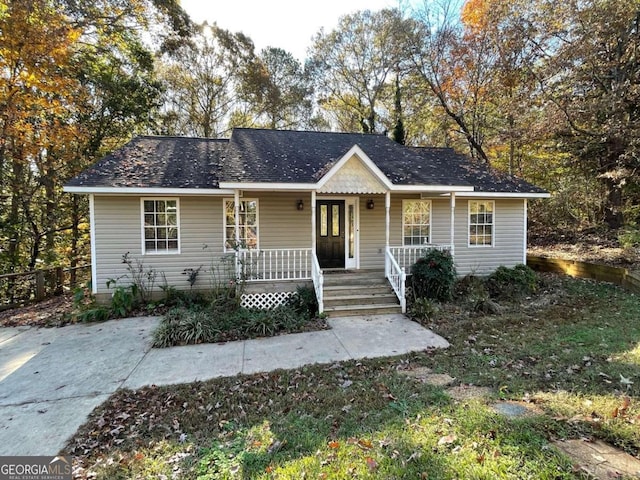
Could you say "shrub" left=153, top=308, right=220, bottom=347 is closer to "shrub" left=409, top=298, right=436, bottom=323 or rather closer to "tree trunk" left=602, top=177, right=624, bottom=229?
"shrub" left=409, top=298, right=436, bottom=323

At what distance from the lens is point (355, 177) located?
837cm

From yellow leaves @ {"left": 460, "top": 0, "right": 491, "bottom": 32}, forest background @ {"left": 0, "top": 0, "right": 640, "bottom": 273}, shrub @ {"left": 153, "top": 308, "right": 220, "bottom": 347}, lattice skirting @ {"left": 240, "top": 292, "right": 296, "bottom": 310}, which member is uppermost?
yellow leaves @ {"left": 460, "top": 0, "right": 491, "bottom": 32}

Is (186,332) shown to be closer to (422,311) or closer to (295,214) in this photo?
(295,214)

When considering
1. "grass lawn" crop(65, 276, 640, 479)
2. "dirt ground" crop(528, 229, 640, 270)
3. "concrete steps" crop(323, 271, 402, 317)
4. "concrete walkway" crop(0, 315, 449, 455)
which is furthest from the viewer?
"dirt ground" crop(528, 229, 640, 270)

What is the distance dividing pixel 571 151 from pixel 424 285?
32.1 ft

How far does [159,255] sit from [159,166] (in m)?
2.62

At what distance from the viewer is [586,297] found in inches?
330

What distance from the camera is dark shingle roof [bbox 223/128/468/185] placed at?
8.42 meters

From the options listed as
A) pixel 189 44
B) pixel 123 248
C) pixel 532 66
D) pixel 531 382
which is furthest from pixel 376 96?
pixel 531 382

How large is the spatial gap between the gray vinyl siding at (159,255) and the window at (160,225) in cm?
14

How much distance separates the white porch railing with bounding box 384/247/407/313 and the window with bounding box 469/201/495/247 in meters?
3.76

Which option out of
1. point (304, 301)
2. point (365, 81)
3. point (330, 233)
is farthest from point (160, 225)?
point (365, 81)

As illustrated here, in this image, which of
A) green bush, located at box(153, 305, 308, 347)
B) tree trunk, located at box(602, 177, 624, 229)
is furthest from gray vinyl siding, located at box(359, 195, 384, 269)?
tree trunk, located at box(602, 177, 624, 229)

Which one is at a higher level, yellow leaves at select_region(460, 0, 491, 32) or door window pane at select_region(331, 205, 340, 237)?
yellow leaves at select_region(460, 0, 491, 32)
